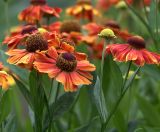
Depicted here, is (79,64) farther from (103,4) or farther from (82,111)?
(103,4)

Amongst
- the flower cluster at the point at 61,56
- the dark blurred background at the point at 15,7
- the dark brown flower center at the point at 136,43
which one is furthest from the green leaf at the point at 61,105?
the dark blurred background at the point at 15,7

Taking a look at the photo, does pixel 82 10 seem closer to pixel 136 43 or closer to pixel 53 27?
pixel 53 27

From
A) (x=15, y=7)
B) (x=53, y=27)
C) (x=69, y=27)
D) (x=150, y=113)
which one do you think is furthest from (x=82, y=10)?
(x=15, y=7)

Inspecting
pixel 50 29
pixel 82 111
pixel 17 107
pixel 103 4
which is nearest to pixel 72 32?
pixel 50 29

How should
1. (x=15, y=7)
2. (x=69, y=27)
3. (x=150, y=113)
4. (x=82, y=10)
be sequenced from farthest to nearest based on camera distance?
(x=15, y=7) → (x=82, y=10) → (x=69, y=27) → (x=150, y=113)

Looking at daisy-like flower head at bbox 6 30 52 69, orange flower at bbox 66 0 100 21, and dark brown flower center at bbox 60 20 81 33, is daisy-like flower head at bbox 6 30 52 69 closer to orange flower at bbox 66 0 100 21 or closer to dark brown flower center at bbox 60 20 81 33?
dark brown flower center at bbox 60 20 81 33

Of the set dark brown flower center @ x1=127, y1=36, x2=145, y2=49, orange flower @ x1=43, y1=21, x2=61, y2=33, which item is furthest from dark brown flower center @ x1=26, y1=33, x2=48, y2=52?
orange flower @ x1=43, y1=21, x2=61, y2=33

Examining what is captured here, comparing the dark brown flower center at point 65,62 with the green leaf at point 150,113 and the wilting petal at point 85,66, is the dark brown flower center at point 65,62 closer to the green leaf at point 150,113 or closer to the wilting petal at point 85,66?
the wilting petal at point 85,66
